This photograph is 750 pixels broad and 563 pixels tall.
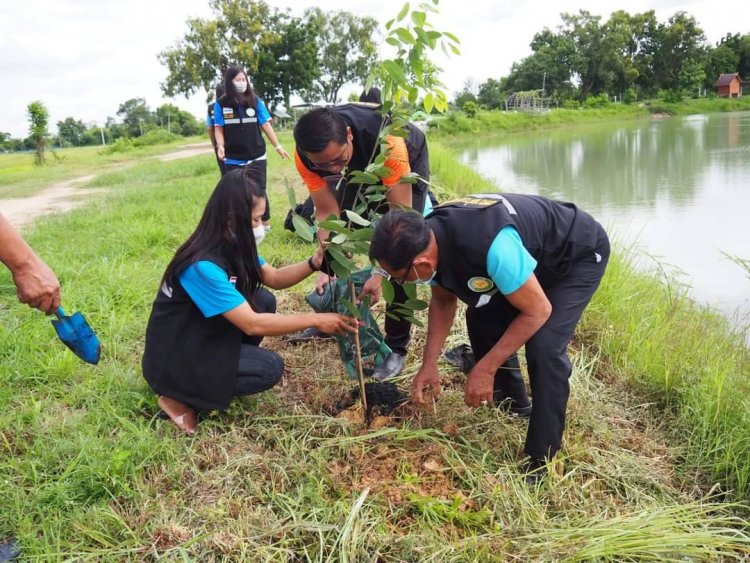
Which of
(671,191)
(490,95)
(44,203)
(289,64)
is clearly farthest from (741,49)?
(44,203)

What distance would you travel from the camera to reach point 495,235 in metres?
1.69

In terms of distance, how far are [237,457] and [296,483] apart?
0.25m

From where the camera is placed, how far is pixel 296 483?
1865mm

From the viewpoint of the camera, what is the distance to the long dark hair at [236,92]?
4.59 metres

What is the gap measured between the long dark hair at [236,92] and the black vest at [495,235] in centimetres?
333

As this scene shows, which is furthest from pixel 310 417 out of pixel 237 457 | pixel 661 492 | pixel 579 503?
pixel 661 492

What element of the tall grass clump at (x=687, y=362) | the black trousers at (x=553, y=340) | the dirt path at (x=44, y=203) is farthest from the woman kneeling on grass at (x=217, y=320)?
the dirt path at (x=44, y=203)

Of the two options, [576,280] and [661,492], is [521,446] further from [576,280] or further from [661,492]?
[576,280]

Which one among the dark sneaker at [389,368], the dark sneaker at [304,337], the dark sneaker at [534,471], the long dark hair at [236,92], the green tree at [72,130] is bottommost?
the dark sneaker at [534,471]

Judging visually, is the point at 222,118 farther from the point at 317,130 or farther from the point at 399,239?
the point at 399,239

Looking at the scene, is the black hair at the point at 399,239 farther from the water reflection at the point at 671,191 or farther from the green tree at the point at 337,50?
the green tree at the point at 337,50

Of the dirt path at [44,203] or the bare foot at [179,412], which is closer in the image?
the bare foot at [179,412]

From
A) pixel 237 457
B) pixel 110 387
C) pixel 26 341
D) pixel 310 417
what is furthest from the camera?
pixel 26 341

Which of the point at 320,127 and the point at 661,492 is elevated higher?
the point at 320,127
